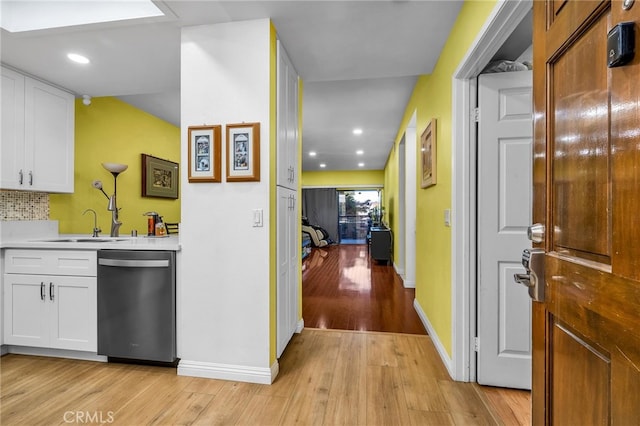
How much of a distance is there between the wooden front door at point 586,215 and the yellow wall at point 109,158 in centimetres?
389

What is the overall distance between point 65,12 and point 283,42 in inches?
56.8

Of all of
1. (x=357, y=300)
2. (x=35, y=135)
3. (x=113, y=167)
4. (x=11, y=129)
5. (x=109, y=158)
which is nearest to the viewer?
(x=11, y=129)

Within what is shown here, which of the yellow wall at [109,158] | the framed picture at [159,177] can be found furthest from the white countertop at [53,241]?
the framed picture at [159,177]

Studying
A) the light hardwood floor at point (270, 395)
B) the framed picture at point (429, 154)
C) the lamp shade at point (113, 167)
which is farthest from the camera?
the lamp shade at point (113, 167)

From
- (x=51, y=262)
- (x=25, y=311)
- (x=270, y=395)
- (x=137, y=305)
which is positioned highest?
(x=51, y=262)

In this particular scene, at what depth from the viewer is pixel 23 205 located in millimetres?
2637

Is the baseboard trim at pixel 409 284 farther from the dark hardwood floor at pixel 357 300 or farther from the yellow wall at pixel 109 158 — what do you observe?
the yellow wall at pixel 109 158

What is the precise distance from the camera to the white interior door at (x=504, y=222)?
1786 mm

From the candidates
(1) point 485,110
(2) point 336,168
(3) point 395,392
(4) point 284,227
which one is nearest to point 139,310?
(4) point 284,227

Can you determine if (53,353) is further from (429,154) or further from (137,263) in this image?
(429,154)

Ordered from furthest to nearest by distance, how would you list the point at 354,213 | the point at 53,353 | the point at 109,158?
1. the point at 354,213
2. the point at 109,158
3. the point at 53,353

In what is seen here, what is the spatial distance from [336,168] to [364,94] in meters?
5.61

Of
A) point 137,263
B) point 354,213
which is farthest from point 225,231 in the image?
point 354,213

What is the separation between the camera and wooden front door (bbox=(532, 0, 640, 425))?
22.9 inches
